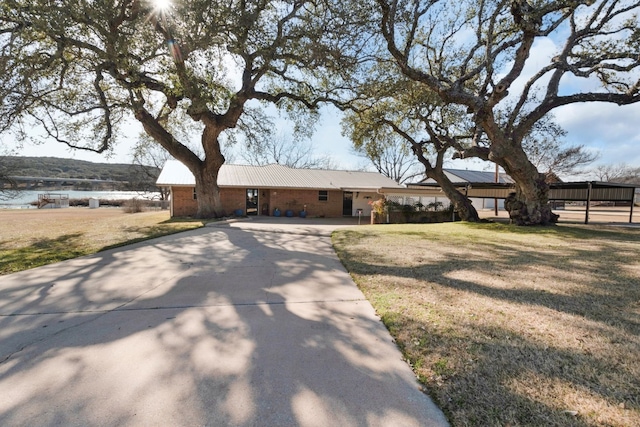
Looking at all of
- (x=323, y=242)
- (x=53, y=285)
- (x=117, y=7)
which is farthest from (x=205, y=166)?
(x=53, y=285)

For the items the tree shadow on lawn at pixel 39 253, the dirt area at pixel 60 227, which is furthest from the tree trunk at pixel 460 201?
the tree shadow on lawn at pixel 39 253

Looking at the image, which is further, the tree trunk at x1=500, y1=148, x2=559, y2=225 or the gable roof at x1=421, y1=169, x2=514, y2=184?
the gable roof at x1=421, y1=169, x2=514, y2=184

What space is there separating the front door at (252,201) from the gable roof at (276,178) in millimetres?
762

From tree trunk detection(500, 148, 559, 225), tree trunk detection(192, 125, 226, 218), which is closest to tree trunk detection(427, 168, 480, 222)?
tree trunk detection(500, 148, 559, 225)

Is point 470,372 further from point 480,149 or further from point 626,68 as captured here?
point 626,68

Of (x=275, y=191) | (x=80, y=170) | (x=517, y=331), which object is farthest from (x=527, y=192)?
(x=80, y=170)

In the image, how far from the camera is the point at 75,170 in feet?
220

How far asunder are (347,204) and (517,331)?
1865 cm

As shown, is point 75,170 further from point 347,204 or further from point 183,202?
point 347,204

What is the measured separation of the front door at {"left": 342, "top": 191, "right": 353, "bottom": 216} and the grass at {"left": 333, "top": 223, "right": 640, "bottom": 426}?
14.7 meters

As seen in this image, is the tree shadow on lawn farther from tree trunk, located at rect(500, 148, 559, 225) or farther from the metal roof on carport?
the metal roof on carport

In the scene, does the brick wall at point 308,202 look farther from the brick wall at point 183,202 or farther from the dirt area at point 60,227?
the dirt area at point 60,227

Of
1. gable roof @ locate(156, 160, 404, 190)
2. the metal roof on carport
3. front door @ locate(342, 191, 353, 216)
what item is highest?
gable roof @ locate(156, 160, 404, 190)

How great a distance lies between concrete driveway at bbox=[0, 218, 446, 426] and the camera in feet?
6.40
